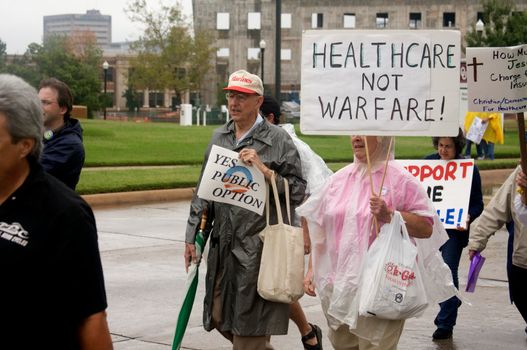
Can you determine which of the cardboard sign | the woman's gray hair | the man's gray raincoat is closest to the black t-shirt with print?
the woman's gray hair

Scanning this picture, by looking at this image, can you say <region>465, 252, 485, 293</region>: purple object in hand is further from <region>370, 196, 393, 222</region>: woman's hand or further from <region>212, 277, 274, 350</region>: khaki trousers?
<region>370, 196, 393, 222</region>: woman's hand

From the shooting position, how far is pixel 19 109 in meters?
3.54

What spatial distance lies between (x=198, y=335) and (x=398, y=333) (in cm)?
275

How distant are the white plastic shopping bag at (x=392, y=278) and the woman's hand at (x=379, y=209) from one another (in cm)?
5

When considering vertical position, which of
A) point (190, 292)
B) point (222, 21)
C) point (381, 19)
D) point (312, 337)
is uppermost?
point (381, 19)

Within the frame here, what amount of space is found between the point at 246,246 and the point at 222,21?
284ft

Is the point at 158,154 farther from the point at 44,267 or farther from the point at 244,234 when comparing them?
the point at 44,267

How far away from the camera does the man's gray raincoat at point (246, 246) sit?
650 cm

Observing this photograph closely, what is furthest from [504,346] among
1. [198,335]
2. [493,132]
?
[493,132]

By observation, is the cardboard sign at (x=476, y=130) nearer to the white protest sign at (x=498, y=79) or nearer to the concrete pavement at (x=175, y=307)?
the concrete pavement at (x=175, y=307)

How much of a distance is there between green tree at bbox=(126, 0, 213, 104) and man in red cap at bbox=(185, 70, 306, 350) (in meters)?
71.2

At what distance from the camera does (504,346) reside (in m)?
8.18

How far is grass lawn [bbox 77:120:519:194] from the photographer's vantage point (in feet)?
62.9

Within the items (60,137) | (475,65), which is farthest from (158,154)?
(60,137)
